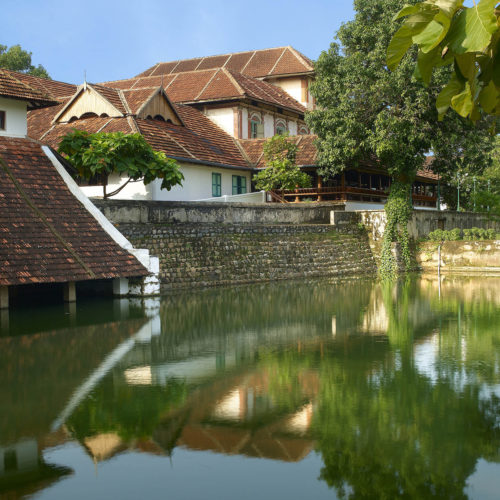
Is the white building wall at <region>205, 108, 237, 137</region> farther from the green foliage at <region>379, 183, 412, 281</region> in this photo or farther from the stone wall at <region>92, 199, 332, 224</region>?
the green foliage at <region>379, 183, 412, 281</region>

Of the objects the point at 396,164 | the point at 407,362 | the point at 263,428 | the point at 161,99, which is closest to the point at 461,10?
the point at 263,428

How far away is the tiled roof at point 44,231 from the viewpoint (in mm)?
16219

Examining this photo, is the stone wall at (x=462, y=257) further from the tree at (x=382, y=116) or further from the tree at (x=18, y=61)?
the tree at (x=18, y=61)

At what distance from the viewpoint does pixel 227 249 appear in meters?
24.3

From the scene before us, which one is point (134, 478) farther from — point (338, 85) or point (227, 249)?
point (338, 85)

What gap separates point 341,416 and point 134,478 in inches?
97.0

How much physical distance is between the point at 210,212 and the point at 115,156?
4152mm

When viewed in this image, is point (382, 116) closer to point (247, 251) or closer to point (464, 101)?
point (247, 251)

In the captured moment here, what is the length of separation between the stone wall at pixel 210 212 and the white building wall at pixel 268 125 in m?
9.96

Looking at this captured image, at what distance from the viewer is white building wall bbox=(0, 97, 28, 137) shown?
19.6m

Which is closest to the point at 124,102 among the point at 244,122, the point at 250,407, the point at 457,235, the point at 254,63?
the point at 244,122

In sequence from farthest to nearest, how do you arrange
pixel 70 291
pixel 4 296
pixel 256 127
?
pixel 256 127, pixel 70 291, pixel 4 296

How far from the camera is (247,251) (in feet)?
81.9

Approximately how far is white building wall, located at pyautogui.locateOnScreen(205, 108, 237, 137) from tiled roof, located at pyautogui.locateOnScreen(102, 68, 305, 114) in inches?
30.5
